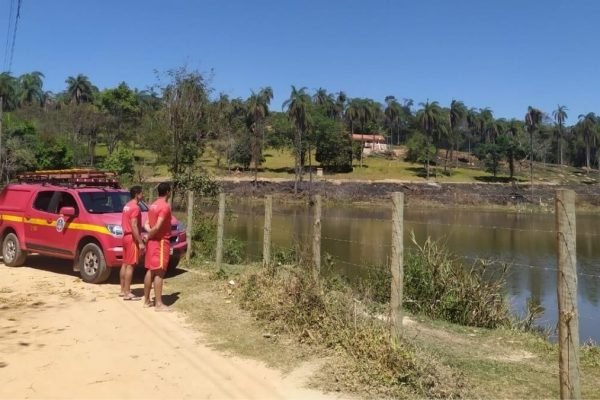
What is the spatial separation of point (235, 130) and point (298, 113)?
5809 centimetres

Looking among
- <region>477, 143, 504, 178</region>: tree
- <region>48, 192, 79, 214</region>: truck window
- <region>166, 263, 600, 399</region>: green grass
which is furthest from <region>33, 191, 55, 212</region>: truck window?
<region>477, 143, 504, 178</region>: tree

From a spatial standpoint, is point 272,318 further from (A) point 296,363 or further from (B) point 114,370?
(B) point 114,370

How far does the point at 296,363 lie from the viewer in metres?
6.03

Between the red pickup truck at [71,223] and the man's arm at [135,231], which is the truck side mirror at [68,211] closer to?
the red pickup truck at [71,223]

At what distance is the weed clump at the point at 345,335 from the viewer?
519cm

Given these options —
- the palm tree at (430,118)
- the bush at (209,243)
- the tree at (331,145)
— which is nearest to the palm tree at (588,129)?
the palm tree at (430,118)

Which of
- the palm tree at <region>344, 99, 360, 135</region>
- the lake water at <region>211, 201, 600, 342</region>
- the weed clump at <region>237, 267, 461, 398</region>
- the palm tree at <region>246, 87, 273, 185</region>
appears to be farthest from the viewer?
the palm tree at <region>344, 99, 360, 135</region>

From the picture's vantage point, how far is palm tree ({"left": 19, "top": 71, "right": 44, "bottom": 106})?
97.6m

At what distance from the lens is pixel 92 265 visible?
422 inches

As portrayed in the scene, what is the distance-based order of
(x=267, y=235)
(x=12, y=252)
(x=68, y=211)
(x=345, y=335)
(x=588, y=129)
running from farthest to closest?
(x=588, y=129) → (x=12, y=252) → (x=68, y=211) → (x=267, y=235) → (x=345, y=335)

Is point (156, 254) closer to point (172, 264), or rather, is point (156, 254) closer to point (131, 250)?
point (131, 250)

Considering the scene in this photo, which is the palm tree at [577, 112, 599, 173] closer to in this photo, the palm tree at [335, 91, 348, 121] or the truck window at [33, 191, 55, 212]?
the palm tree at [335, 91, 348, 121]

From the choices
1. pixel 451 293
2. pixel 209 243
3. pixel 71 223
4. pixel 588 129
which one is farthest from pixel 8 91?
pixel 588 129

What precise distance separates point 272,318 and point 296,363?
173cm
